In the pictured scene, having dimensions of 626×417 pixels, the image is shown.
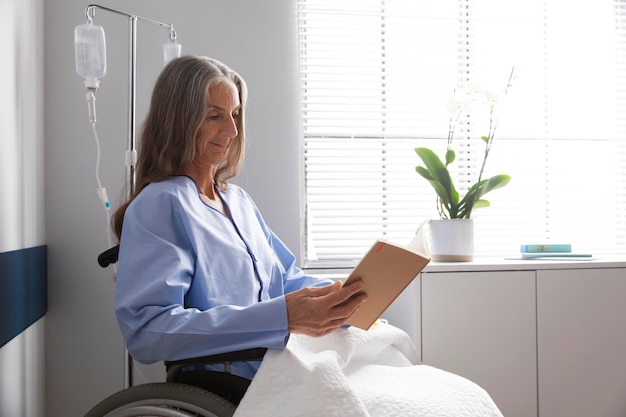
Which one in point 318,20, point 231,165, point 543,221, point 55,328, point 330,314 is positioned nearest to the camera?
point 330,314

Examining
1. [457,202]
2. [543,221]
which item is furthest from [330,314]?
[543,221]

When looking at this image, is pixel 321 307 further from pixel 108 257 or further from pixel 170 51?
pixel 170 51

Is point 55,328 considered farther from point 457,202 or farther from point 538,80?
point 538,80

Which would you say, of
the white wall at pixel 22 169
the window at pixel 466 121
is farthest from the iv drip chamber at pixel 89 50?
the window at pixel 466 121

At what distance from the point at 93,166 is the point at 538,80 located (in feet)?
6.13

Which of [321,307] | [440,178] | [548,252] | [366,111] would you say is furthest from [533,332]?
[321,307]

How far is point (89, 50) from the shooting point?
194 centimetres

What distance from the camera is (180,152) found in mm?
1554

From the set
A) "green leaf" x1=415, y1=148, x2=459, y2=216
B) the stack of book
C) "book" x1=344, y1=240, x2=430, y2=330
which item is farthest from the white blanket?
the stack of book

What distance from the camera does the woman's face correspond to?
1.59 m

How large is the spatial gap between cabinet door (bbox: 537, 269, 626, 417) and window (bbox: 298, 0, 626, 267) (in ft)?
1.69

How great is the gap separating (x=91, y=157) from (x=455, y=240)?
4.39ft

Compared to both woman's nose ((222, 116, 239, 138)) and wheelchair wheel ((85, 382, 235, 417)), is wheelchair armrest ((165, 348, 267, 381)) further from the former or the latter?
woman's nose ((222, 116, 239, 138))

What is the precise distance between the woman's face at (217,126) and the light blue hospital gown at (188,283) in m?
0.09
